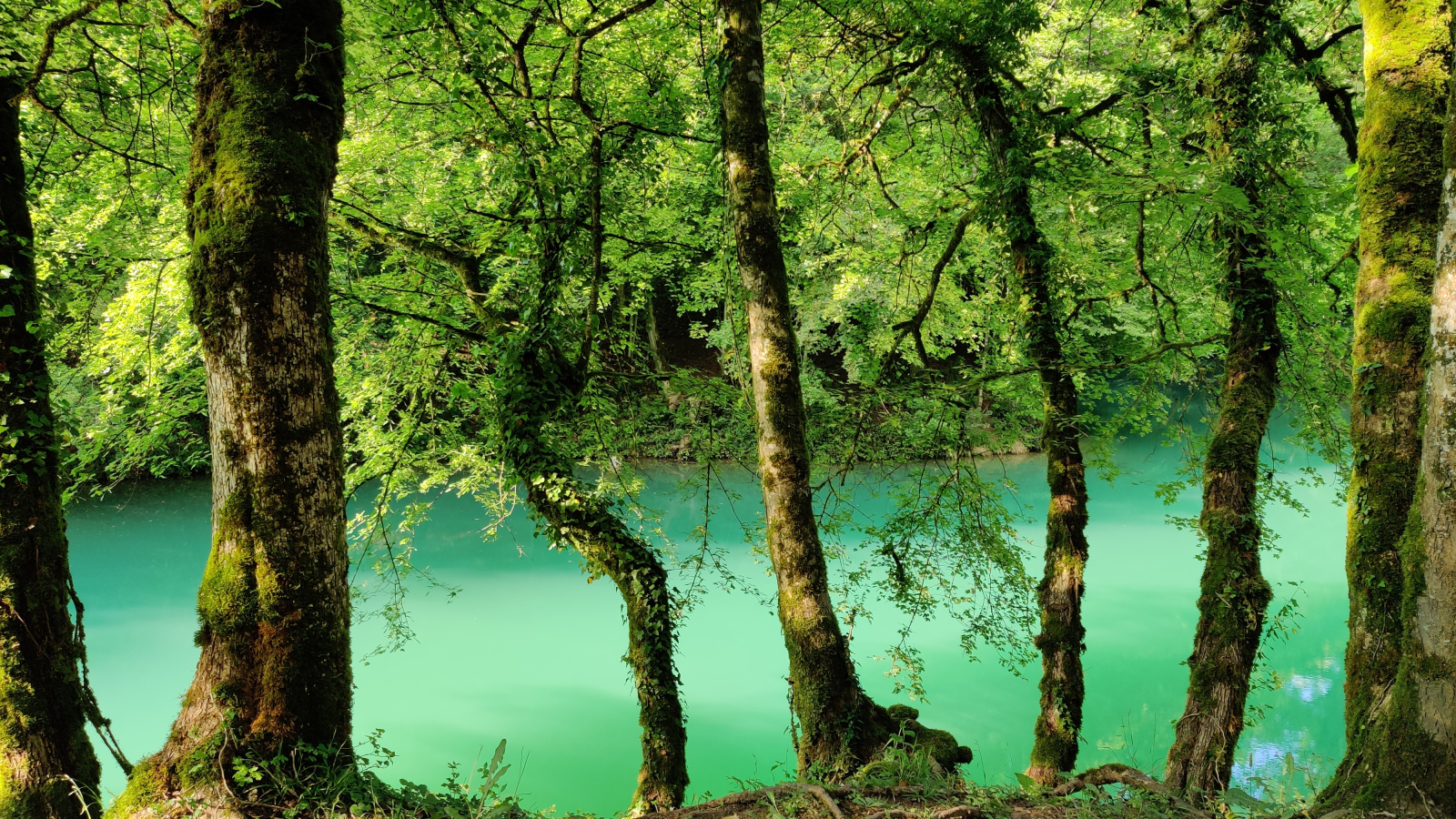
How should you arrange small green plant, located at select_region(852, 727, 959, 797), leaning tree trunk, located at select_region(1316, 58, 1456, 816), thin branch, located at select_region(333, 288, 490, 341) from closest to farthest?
leaning tree trunk, located at select_region(1316, 58, 1456, 816) → small green plant, located at select_region(852, 727, 959, 797) → thin branch, located at select_region(333, 288, 490, 341)

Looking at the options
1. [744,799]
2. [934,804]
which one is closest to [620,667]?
[744,799]

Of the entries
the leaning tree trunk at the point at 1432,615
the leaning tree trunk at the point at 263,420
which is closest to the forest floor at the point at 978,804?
the leaning tree trunk at the point at 1432,615

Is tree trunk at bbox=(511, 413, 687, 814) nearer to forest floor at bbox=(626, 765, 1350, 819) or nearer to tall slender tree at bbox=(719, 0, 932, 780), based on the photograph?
tall slender tree at bbox=(719, 0, 932, 780)

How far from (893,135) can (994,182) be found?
280cm

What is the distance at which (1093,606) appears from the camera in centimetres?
1216

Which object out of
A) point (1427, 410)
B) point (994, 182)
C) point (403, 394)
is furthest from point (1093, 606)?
point (1427, 410)

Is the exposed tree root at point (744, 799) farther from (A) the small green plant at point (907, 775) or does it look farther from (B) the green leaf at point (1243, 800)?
(B) the green leaf at point (1243, 800)

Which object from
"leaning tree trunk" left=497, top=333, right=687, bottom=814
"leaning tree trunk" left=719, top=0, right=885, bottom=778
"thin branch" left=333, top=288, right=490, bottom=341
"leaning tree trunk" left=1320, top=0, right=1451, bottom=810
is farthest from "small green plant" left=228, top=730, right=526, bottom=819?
"thin branch" left=333, top=288, right=490, bottom=341

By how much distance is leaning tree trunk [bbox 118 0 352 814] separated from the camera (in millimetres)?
2551

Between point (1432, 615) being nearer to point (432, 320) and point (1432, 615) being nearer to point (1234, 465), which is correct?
point (1234, 465)

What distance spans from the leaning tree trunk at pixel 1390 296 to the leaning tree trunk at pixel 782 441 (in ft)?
6.47

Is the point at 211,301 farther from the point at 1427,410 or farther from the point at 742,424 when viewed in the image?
the point at 742,424

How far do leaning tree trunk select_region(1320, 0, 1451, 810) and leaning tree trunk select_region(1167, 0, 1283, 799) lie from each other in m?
1.82

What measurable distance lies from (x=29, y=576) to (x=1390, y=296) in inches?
203
